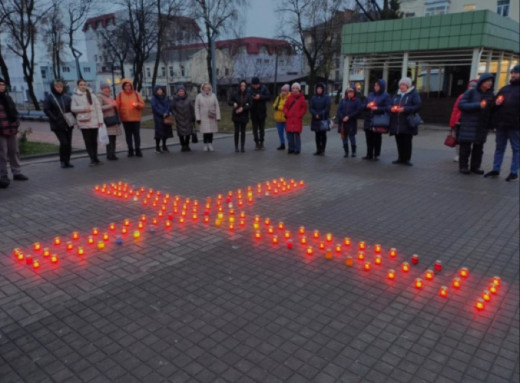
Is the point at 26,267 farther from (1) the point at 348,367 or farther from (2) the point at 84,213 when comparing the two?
(1) the point at 348,367

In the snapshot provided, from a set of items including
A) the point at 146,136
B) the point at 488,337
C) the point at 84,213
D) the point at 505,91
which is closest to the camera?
the point at 488,337

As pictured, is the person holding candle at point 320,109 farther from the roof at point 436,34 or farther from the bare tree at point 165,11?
the bare tree at point 165,11

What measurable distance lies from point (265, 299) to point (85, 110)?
26.7 ft

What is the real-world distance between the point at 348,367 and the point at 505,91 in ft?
26.2

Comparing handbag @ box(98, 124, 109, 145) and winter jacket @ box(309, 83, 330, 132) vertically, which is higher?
winter jacket @ box(309, 83, 330, 132)

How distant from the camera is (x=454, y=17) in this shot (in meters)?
19.5

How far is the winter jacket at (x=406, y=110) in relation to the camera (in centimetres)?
977

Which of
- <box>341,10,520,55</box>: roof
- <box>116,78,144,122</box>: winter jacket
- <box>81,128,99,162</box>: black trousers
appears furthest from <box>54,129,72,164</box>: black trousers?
<box>341,10,520,55</box>: roof

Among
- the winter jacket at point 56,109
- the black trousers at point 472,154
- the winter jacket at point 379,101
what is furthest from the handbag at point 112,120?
the black trousers at point 472,154

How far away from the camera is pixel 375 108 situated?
10.3 metres

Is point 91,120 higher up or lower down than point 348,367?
higher up

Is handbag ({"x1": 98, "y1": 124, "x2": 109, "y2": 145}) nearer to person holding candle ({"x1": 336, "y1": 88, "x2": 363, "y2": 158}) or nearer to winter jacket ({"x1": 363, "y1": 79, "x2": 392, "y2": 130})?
person holding candle ({"x1": 336, "y1": 88, "x2": 363, "y2": 158})

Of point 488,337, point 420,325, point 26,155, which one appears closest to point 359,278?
point 420,325

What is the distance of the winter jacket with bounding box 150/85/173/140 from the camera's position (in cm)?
1216
